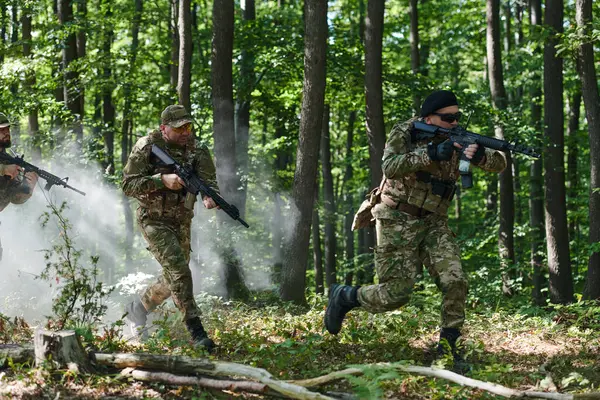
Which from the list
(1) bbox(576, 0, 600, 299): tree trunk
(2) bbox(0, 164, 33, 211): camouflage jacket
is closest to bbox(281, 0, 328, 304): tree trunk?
(2) bbox(0, 164, 33, 211): camouflage jacket

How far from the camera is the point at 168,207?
6.64 m

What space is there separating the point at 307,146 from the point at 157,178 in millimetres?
3568

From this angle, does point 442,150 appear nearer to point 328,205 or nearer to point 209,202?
point 209,202

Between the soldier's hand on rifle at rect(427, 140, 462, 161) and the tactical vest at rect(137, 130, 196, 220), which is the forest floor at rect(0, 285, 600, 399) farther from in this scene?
the soldier's hand on rifle at rect(427, 140, 462, 161)

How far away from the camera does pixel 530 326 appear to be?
7371mm

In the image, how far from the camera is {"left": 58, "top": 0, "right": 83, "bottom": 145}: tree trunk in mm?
13831

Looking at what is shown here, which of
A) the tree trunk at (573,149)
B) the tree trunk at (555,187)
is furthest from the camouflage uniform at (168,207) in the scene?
the tree trunk at (573,149)

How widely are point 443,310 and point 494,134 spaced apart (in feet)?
33.8

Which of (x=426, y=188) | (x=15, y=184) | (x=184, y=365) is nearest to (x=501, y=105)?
(x=426, y=188)

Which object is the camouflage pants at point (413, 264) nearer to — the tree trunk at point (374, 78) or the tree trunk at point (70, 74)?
the tree trunk at point (374, 78)

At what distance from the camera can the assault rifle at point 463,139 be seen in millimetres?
5457

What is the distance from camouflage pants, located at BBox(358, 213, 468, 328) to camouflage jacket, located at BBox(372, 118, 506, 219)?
0.45 feet

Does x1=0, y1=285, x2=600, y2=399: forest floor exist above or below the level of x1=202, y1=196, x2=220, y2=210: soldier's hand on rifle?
below

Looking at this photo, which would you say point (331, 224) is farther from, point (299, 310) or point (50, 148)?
point (299, 310)
